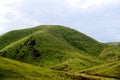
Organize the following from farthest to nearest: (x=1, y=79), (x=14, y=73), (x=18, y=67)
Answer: (x=18, y=67), (x=14, y=73), (x=1, y=79)

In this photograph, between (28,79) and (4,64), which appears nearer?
(28,79)

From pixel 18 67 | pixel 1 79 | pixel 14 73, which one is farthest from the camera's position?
pixel 18 67

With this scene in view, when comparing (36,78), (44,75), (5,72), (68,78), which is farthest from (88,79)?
(5,72)

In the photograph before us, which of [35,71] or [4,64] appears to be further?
[35,71]

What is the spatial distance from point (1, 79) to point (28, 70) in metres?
22.8

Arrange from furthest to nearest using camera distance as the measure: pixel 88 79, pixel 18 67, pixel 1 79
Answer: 1. pixel 88 79
2. pixel 18 67
3. pixel 1 79

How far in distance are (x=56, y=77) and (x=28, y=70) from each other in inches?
492

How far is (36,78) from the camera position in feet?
372

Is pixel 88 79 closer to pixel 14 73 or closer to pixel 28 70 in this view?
pixel 28 70

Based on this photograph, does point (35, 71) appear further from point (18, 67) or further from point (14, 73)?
point (14, 73)

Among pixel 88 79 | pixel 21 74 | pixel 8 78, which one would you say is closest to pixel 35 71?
pixel 21 74

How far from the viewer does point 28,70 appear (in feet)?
410

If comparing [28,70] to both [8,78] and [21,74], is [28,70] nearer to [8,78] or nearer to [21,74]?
[21,74]

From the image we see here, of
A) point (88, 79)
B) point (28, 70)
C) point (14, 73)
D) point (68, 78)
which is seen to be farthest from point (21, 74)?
point (88, 79)
